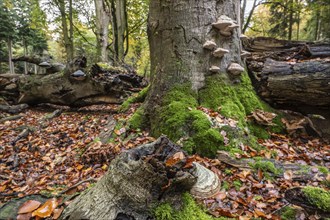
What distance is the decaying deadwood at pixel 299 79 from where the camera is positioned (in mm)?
3778

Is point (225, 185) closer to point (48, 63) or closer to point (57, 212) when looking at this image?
point (57, 212)

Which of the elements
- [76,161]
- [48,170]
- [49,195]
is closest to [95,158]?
[76,161]

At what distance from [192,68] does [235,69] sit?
80 cm

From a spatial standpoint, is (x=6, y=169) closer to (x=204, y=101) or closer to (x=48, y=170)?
(x=48, y=170)

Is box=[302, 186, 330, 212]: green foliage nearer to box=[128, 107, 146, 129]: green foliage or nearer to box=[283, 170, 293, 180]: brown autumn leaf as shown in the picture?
→ box=[283, 170, 293, 180]: brown autumn leaf

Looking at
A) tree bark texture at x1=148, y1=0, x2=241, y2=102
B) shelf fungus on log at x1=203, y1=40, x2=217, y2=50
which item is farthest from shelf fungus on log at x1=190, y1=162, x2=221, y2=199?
shelf fungus on log at x1=203, y1=40, x2=217, y2=50

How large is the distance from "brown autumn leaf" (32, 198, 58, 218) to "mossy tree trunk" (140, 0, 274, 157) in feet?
6.35

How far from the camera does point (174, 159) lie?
1800 millimetres

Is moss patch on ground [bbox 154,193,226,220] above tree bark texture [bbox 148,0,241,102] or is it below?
below

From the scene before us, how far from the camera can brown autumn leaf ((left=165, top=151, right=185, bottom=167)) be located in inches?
69.4

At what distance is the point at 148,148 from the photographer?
2.00 meters

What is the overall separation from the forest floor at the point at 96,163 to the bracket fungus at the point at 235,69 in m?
1.31

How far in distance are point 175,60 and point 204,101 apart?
2.98 feet

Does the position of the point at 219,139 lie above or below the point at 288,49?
below
